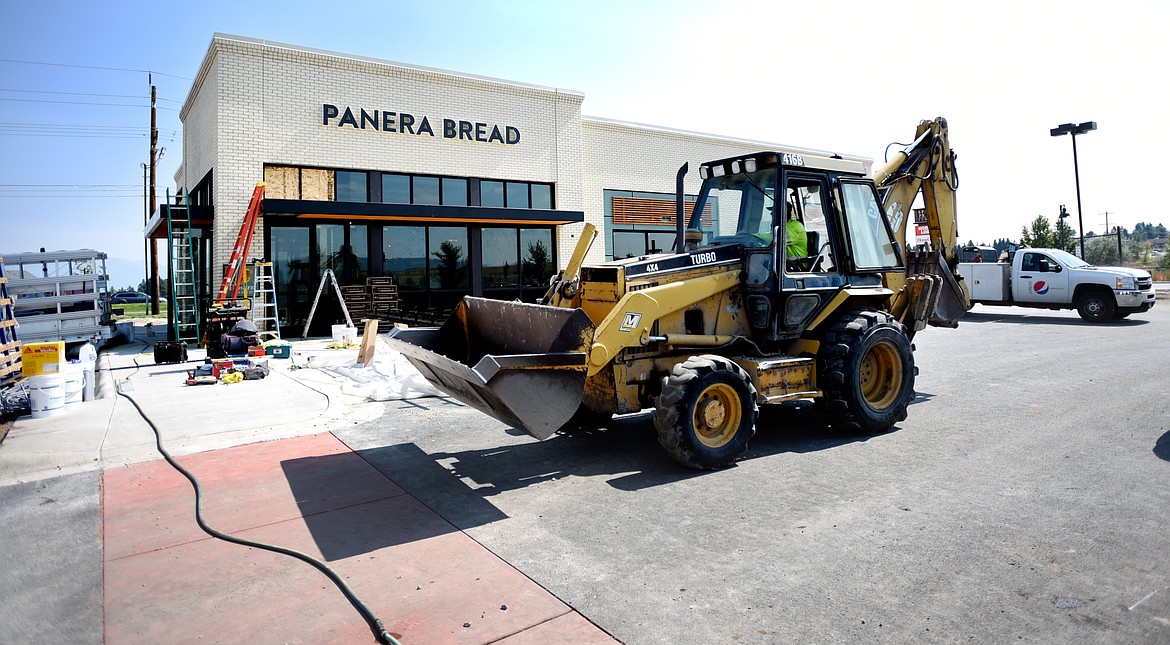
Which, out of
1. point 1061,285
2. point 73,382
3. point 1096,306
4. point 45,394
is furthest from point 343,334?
point 1096,306

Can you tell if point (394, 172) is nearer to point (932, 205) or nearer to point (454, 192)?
point (454, 192)

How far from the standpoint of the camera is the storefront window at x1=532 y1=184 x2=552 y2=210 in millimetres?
20844

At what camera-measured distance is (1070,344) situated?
45.1ft

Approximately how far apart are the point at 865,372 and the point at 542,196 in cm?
1469

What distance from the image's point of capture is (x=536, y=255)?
2105 cm

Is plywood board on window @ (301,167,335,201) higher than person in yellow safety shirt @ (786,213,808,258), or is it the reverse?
plywood board on window @ (301,167,335,201)

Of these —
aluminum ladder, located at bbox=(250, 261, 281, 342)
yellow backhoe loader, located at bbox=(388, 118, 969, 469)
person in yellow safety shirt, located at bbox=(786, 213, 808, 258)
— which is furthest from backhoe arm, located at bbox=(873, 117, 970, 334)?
aluminum ladder, located at bbox=(250, 261, 281, 342)

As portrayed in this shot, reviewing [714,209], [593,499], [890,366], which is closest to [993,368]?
[890,366]

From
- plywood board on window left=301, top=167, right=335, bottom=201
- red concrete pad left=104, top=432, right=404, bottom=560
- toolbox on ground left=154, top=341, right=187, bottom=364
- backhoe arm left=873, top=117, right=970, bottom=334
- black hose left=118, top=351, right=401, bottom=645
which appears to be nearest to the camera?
black hose left=118, top=351, right=401, bottom=645

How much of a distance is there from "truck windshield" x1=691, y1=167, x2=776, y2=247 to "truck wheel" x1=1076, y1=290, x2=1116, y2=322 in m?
15.8

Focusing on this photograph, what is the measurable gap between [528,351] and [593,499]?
59.3 inches

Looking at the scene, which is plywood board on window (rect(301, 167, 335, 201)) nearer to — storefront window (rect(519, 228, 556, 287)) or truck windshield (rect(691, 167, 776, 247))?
storefront window (rect(519, 228, 556, 287))

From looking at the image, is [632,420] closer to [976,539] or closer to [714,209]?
[714,209]

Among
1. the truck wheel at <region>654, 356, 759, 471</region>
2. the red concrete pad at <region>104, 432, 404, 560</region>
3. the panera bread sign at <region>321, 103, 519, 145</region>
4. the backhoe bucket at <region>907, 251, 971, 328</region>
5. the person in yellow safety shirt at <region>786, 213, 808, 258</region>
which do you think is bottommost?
the red concrete pad at <region>104, 432, 404, 560</region>
